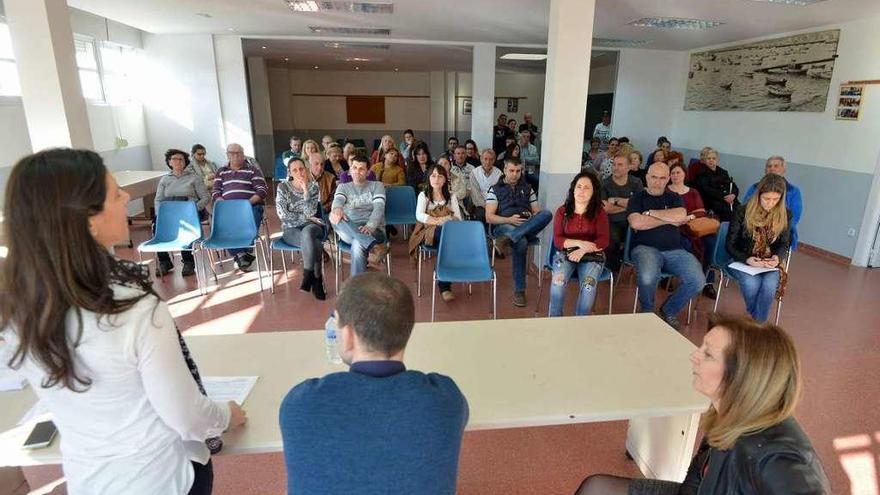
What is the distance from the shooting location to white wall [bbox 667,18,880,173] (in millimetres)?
5375

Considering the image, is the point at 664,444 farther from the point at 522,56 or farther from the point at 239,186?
the point at 522,56

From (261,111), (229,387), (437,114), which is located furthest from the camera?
(437,114)

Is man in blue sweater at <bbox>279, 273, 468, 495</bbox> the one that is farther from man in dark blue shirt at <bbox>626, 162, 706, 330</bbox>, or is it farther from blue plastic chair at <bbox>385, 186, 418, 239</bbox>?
blue plastic chair at <bbox>385, 186, 418, 239</bbox>

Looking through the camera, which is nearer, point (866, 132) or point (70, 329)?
point (70, 329)

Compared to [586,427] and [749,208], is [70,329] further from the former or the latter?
[749,208]

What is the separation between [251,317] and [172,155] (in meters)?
2.15

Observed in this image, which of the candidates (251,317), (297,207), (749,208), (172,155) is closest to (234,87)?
(172,155)

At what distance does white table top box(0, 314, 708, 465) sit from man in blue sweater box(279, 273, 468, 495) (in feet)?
1.43

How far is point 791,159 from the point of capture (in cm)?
642

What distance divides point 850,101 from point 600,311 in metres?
4.28

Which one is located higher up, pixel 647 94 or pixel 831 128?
A: pixel 647 94

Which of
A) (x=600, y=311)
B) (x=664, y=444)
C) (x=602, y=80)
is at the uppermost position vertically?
(x=602, y=80)

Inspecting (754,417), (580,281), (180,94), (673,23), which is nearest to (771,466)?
(754,417)

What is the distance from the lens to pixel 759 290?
3545 millimetres
